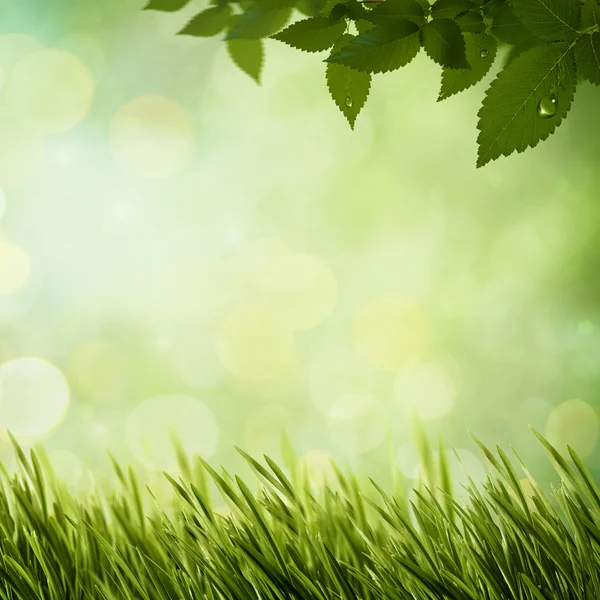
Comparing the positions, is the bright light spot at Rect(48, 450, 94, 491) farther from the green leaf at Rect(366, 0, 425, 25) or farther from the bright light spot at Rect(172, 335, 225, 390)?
the green leaf at Rect(366, 0, 425, 25)

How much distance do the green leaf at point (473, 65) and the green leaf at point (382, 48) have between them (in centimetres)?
5

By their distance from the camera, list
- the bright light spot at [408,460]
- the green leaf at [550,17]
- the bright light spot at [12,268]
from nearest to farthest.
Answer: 1. the green leaf at [550,17]
2. the bright light spot at [408,460]
3. the bright light spot at [12,268]

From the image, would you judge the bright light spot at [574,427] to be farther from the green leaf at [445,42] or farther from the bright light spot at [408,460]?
the green leaf at [445,42]

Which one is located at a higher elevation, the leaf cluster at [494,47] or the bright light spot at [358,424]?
the leaf cluster at [494,47]

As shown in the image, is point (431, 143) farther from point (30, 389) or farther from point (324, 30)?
point (30, 389)

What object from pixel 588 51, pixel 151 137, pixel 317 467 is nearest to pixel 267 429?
pixel 317 467

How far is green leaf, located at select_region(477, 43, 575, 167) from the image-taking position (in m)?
0.30

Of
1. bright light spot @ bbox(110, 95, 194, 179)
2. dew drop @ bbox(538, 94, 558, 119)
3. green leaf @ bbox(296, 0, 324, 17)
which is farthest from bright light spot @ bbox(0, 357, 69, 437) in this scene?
dew drop @ bbox(538, 94, 558, 119)

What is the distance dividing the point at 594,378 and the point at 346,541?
36cm

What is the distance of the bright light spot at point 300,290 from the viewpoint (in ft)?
2.34

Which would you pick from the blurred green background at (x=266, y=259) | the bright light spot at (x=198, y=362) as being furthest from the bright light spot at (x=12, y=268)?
the bright light spot at (x=198, y=362)

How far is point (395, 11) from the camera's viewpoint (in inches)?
12.2

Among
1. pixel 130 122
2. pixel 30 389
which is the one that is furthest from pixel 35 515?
pixel 130 122

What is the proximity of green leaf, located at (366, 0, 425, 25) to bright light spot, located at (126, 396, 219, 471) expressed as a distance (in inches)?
20.0
